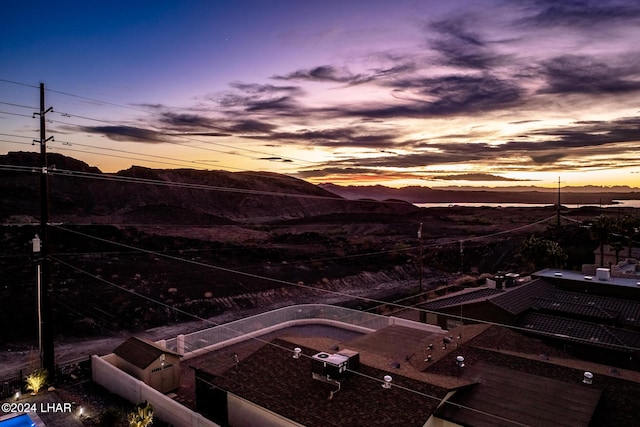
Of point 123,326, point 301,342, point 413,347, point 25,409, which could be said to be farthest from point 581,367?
point 123,326

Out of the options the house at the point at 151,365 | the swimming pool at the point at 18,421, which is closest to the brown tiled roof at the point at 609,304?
the house at the point at 151,365

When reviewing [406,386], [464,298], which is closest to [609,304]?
[464,298]

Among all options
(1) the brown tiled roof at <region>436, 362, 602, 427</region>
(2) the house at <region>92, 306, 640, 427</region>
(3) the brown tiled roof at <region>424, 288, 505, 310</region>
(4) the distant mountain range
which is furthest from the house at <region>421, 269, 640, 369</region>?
(4) the distant mountain range

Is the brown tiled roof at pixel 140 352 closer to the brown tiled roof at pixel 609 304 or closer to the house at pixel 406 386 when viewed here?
the house at pixel 406 386

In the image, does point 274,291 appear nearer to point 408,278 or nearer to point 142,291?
point 142,291

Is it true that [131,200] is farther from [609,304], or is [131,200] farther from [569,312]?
[609,304]

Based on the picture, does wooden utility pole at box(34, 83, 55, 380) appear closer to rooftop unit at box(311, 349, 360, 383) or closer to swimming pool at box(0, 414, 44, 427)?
swimming pool at box(0, 414, 44, 427)
